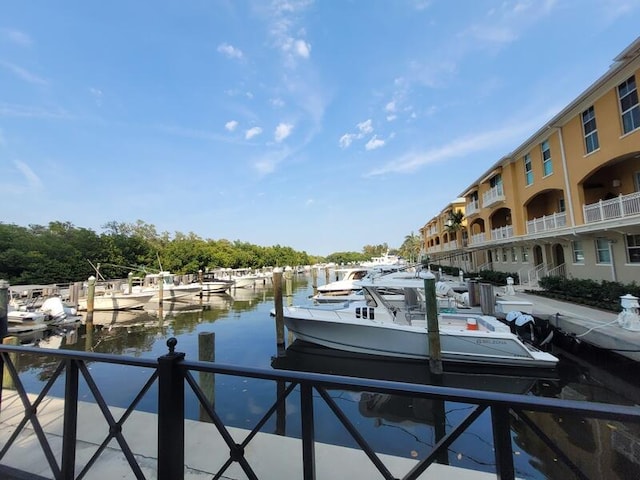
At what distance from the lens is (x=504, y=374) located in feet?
26.3

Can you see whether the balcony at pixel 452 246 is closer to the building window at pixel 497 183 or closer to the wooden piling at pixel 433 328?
the building window at pixel 497 183

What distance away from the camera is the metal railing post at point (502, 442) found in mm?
1408

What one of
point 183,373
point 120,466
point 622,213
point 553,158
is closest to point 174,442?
point 183,373

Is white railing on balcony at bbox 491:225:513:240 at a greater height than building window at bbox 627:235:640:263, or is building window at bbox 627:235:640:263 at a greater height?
white railing on balcony at bbox 491:225:513:240

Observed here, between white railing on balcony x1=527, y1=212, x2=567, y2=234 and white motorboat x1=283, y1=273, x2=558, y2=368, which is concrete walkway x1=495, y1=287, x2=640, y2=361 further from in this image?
white railing on balcony x1=527, y1=212, x2=567, y2=234

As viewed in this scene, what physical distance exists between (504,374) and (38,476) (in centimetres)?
898

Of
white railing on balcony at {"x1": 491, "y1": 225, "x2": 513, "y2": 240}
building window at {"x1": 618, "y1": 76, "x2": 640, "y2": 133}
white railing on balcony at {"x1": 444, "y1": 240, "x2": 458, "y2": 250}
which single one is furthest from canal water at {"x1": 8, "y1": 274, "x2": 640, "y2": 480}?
white railing on balcony at {"x1": 444, "y1": 240, "x2": 458, "y2": 250}

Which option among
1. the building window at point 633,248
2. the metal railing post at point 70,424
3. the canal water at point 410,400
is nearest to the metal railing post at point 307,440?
the canal water at point 410,400

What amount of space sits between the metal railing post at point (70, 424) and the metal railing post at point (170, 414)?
0.85 metres

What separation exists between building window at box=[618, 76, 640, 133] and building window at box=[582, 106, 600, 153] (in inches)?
50.1

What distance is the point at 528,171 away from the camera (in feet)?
59.8

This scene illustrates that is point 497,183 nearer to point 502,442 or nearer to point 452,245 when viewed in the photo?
point 452,245

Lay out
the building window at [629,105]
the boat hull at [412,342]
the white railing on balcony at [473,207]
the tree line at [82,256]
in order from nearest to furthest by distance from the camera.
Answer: the boat hull at [412,342] → the building window at [629,105] → the white railing on balcony at [473,207] → the tree line at [82,256]

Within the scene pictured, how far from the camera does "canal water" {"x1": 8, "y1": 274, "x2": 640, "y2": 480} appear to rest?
4746 millimetres
